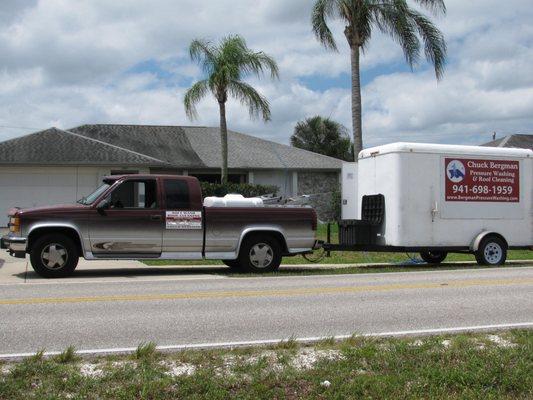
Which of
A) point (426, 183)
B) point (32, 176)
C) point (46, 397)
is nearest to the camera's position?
point (46, 397)

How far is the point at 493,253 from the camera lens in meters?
16.6

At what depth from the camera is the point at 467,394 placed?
18.0ft

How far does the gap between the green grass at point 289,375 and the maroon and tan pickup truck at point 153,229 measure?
700cm

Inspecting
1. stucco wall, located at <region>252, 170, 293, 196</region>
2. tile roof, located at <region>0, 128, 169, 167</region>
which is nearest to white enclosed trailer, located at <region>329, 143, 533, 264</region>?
tile roof, located at <region>0, 128, 169, 167</region>

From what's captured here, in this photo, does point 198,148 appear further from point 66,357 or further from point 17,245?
point 66,357

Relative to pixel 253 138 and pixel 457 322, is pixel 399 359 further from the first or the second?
pixel 253 138

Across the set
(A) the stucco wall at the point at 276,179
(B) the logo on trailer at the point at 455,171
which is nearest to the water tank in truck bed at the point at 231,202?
(B) the logo on trailer at the point at 455,171

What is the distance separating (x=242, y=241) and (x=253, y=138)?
72.7 ft

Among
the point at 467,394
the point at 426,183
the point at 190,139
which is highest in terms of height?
the point at 190,139

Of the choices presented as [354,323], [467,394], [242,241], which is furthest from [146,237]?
[467,394]

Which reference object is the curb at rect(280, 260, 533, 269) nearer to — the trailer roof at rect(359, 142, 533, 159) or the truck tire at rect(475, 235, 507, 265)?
the truck tire at rect(475, 235, 507, 265)

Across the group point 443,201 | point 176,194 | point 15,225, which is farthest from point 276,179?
point 15,225

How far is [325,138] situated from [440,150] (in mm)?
28840

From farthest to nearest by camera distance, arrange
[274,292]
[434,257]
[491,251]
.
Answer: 1. [434,257]
2. [491,251]
3. [274,292]
